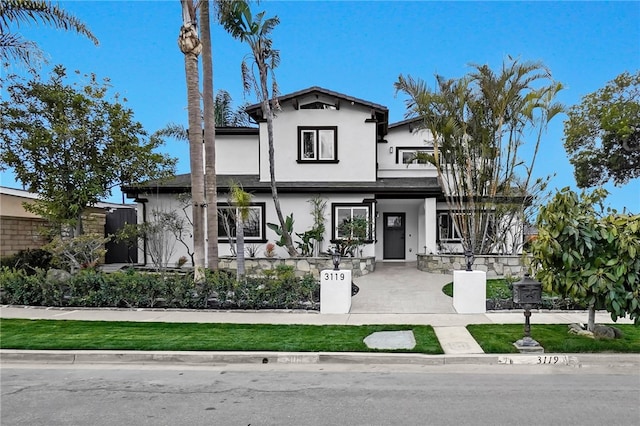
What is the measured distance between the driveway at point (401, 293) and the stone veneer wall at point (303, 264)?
1.62 feet

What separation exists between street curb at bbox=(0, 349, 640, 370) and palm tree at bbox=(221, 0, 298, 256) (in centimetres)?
948

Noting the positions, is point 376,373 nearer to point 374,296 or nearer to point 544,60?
point 374,296

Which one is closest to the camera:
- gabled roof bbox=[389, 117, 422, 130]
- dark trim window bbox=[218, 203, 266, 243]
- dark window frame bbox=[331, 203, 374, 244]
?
dark window frame bbox=[331, 203, 374, 244]

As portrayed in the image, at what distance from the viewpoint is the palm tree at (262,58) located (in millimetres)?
14914

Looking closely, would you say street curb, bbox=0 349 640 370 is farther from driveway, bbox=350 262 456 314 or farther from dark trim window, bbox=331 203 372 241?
dark trim window, bbox=331 203 372 241

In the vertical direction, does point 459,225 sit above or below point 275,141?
below

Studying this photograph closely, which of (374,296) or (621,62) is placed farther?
(621,62)

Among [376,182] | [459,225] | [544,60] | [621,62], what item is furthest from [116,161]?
[621,62]

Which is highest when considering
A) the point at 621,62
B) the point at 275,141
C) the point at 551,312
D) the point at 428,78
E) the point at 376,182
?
the point at 621,62

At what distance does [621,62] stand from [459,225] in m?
14.2

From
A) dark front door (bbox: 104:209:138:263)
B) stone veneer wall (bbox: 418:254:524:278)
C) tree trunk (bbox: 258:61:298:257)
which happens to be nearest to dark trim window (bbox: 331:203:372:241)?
tree trunk (bbox: 258:61:298:257)

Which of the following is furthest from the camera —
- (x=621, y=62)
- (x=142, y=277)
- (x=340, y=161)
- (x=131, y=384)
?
(x=621, y=62)

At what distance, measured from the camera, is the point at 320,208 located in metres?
17.0

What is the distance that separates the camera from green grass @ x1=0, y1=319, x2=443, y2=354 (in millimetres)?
6914
